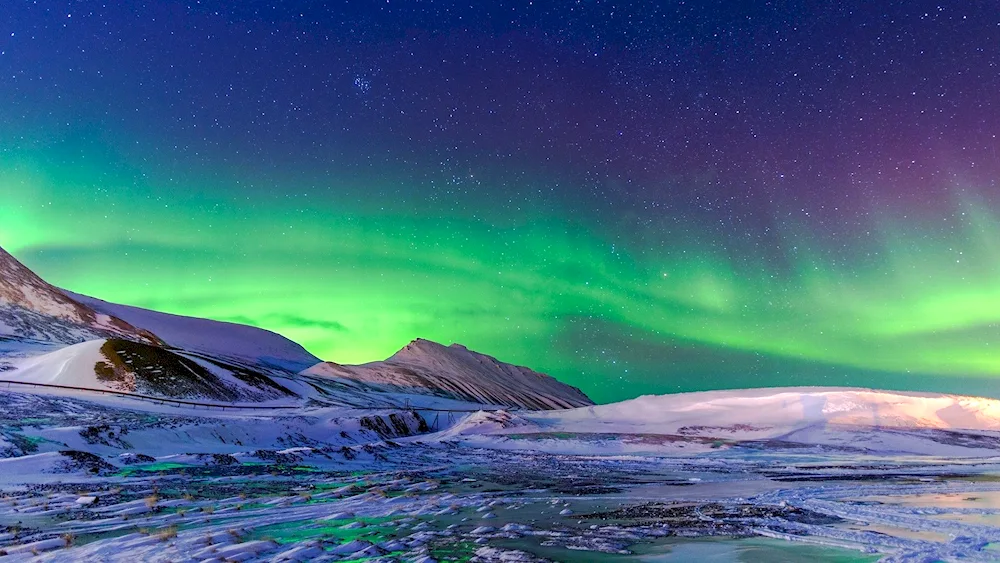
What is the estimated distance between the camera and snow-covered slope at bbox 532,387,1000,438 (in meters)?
51.8

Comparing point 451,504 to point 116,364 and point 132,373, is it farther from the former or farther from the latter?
point 116,364

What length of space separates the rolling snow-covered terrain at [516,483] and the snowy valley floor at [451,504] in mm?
81

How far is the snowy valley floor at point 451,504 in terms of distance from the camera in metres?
10.3

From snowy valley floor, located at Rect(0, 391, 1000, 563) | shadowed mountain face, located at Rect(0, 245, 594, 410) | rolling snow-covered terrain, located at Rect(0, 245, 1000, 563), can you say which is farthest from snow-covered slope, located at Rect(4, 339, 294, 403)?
snowy valley floor, located at Rect(0, 391, 1000, 563)

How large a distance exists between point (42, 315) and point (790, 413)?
12703cm

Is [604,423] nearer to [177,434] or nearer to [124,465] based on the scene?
[177,434]

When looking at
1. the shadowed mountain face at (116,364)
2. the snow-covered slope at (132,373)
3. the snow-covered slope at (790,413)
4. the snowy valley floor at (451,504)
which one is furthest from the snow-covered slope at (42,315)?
the snow-covered slope at (790,413)

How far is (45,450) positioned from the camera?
80.6 feet

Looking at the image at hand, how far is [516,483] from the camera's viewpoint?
22719 mm

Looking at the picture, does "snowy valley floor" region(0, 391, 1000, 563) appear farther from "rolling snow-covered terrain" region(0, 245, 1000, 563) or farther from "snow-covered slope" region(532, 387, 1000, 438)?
"snow-covered slope" region(532, 387, 1000, 438)

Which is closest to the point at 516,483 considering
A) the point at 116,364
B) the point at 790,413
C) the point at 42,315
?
the point at 790,413

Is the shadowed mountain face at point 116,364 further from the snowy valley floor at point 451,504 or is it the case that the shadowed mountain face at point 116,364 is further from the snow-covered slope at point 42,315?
the snowy valley floor at point 451,504

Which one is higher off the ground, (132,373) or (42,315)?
(42,315)

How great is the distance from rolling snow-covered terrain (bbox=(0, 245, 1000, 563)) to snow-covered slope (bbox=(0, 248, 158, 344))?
54.3m
